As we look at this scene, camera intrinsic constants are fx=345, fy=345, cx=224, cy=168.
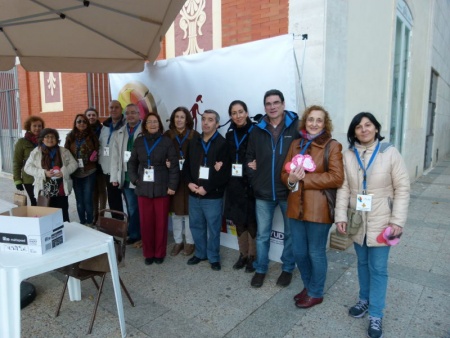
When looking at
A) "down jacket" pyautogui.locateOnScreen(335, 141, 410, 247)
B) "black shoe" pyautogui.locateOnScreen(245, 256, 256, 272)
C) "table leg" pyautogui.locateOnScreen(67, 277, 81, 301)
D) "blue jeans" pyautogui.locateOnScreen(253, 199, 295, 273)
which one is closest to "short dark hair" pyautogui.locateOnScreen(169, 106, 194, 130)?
"blue jeans" pyautogui.locateOnScreen(253, 199, 295, 273)

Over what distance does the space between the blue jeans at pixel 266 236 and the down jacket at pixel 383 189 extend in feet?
3.08

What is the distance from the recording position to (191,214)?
4082 millimetres

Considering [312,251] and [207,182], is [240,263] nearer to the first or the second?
[207,182]

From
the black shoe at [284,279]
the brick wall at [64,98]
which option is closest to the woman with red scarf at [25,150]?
the brick wall at [64,98]

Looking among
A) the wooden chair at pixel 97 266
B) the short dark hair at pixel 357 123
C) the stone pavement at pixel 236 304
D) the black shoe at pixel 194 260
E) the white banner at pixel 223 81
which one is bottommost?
the stone pavement at pixel 236 304

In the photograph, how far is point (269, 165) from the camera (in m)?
3.35

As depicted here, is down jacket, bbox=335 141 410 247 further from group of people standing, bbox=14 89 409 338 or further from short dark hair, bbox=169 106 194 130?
short dark hair, bbox=169 106 194 130

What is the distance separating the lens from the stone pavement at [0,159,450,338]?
2.84 m

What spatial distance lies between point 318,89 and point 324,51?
424 mm

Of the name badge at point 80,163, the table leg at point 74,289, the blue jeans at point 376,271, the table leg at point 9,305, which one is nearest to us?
the table leg at point 9,305

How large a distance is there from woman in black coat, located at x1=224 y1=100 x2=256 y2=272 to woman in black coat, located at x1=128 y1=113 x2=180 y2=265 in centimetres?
72

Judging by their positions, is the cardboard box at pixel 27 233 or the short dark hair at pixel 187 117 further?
the short dark hair at pixel 187 117

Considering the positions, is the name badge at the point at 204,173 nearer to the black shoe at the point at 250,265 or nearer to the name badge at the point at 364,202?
the black shoe at the point at 250,265

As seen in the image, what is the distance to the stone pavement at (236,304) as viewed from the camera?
284 cm
